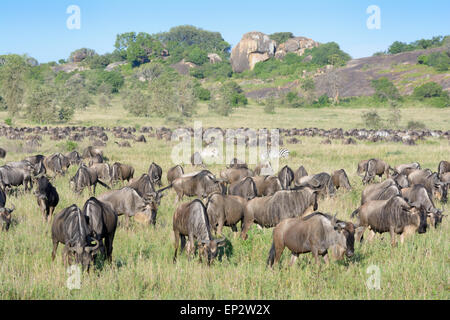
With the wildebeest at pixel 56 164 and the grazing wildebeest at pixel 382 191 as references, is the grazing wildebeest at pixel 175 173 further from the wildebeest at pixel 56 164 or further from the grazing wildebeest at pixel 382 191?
the grazing wildebeest at pixel 382 191

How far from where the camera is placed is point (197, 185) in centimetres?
1309

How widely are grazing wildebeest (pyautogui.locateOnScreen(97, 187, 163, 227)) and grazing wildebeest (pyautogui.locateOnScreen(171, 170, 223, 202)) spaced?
99.6 inches

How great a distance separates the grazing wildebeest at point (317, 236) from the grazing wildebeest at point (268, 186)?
207 inches

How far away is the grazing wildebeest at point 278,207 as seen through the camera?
9617 mm

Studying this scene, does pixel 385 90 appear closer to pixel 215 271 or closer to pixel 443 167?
pixel 443 167

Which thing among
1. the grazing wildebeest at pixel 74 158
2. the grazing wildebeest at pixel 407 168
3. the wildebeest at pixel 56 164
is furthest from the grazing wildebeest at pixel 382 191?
the grazing wildebeest at pixel 74 158

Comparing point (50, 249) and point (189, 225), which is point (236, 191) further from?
point (50, 249)

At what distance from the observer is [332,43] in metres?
137

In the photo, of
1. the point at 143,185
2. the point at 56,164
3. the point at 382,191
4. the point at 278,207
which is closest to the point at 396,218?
the point at 382,191

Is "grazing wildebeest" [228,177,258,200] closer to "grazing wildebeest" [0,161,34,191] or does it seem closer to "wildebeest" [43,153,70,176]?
"grazing wildebeest" [0,161,34,191]

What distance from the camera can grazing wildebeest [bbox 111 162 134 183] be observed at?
15.7 m

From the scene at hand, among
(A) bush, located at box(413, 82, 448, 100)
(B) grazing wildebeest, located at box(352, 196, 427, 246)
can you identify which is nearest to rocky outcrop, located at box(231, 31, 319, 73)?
(A) bush, located at box(413, 82, 448, 100)
